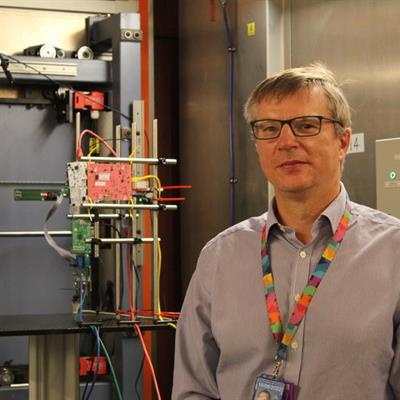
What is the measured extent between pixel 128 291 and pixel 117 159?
30.2 inches

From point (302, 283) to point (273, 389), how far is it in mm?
223

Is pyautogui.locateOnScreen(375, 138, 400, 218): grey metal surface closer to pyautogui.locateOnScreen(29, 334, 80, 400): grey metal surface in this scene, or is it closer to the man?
the man

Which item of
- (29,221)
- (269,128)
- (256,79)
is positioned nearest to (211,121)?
(256,79)

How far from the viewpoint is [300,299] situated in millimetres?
1586

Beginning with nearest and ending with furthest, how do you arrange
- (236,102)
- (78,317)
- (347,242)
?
(347,242) → (78,317) → (236,102)

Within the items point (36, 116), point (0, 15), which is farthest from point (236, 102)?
point (0, 15)

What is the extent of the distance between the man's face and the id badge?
39 centimetres

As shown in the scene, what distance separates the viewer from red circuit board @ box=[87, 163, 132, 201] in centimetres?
357

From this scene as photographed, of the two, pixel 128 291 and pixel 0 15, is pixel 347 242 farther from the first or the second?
pixel 0 15

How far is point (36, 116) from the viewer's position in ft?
15.1

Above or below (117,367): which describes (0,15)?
above

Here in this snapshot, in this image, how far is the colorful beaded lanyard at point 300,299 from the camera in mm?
1570

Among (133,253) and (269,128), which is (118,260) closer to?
(133,253)

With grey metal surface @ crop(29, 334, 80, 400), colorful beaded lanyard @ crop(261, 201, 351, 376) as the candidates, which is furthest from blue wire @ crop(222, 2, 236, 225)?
colorful beaded lanyard @ crop(261, 201, 351, 376)
